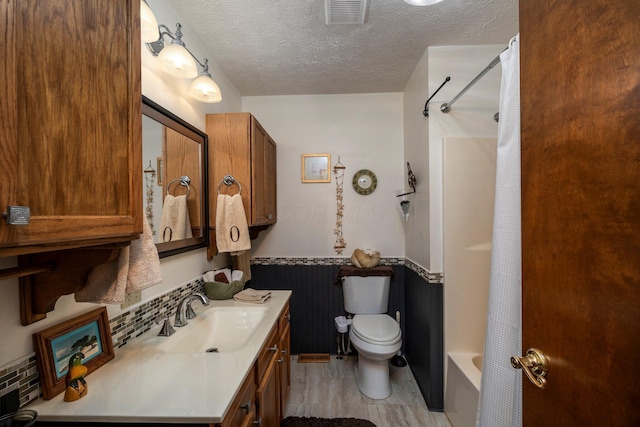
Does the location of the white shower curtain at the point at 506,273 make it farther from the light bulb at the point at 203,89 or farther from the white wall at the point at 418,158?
the light bulb at the point at 203,89

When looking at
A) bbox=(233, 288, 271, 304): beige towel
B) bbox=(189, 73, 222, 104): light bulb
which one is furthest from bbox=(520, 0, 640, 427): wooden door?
bbox=(189, 73, 222, 104): light bulb

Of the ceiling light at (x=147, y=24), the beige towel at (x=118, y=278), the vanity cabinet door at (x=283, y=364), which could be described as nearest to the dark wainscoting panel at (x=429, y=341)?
the vanity cabinet door at (x=283, y=364)

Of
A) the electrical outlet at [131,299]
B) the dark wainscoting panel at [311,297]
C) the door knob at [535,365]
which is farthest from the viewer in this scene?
the dark wainscoting panel at [311,297]

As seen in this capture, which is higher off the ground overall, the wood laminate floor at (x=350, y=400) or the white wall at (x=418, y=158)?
the white wall at (x=418, y=158)

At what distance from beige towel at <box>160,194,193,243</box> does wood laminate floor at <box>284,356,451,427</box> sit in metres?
1.39

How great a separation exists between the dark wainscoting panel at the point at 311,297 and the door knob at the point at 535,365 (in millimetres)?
1681

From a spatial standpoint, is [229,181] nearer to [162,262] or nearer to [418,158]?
[162,262]

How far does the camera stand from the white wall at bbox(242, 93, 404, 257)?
243 cm

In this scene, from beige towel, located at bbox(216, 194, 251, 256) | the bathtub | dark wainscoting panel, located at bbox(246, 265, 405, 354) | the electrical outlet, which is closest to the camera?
the electrical outlet

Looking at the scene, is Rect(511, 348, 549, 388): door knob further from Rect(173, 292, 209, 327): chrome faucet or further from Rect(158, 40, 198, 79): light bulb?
Rect(158, 40, 198, 79): light bulb

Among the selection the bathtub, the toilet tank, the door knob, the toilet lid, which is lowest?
the bathtub

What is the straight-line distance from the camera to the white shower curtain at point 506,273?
0.97m

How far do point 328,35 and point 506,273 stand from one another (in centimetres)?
163

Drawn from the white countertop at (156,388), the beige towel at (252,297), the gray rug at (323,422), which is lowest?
the gray rug at (323,422)
